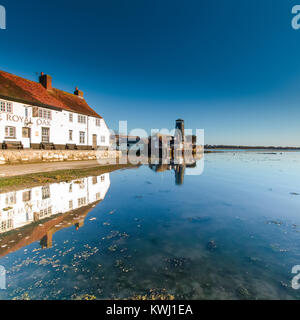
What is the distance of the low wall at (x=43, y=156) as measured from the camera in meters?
16.0

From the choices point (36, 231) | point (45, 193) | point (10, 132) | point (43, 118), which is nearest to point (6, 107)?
point (10, 132)

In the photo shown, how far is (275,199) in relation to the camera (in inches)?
314

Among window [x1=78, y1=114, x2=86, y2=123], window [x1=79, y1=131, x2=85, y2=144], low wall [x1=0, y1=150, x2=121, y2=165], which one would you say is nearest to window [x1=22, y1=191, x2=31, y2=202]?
low wall [x1=0, y1=150, x2=121, y2=165]

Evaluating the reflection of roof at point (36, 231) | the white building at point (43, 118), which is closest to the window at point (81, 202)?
the reflection of roof at point (36, 231)

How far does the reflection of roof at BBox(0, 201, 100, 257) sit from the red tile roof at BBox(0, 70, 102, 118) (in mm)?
20245

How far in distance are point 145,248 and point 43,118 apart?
80.3ft

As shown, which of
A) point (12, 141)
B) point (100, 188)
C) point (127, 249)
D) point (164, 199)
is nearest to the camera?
point (127, 249)

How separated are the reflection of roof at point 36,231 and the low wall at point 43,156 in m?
14.9

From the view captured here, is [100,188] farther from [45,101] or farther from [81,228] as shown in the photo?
[45,101]

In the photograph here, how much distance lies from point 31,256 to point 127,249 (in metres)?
1.93

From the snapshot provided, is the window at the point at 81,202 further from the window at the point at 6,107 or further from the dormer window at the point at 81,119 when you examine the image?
the dormer window at the point at 81,119

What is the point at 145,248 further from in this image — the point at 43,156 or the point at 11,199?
the point at 43,156

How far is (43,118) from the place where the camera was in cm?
2238
